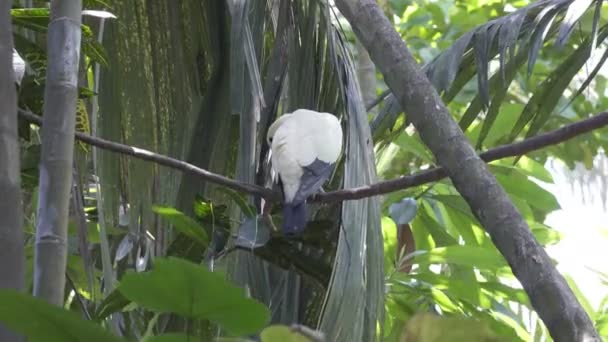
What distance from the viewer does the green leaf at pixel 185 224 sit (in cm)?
130

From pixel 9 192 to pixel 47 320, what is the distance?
356mm

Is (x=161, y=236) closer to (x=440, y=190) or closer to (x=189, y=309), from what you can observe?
(x=440, y=190)

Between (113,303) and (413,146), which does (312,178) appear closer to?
(413,146)

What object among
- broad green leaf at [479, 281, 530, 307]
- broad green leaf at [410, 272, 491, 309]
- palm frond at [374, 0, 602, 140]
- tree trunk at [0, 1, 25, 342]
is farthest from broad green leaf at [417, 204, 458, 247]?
tree trunk at [0, 1, 25, 342]

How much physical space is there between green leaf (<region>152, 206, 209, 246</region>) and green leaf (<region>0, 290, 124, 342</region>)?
71 centimetres

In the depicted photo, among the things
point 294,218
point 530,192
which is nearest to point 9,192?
point 294,218

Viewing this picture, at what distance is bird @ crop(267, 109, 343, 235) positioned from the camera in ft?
6.30

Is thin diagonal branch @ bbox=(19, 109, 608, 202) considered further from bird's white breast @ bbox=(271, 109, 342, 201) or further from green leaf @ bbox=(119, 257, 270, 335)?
green leaf @ bbox=(119, 257, 270, 335)

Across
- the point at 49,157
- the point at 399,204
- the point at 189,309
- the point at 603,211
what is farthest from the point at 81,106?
the point at 603,211

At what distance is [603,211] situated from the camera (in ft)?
17.6

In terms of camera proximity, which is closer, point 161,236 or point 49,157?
point 49,157

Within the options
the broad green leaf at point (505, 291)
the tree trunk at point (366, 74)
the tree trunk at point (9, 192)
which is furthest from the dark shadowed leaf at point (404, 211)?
the tree trunk at point (9, 192)

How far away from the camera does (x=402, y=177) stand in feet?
5.23

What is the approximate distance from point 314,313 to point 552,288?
0.84 metres
